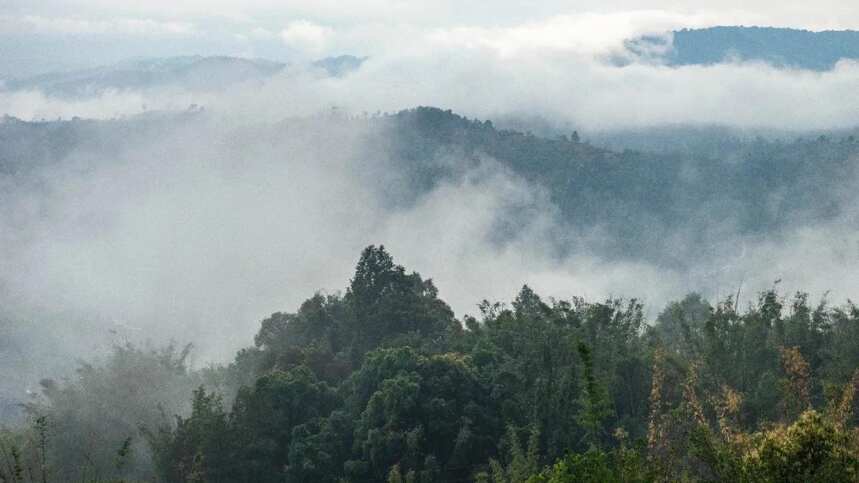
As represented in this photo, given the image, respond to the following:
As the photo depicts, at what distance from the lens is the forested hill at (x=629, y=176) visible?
152375 mm

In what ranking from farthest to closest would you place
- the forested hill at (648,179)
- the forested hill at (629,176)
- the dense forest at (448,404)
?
the forested hill at (629,176)
the forested hill at (648,179)
the dense forest at (448,404)

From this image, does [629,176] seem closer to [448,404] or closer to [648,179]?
[648,179]

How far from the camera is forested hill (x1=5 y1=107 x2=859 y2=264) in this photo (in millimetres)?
152375

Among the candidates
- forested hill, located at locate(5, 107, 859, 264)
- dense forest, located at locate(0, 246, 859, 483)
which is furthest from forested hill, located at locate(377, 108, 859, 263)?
dense forest, located at locate(0, 246, 859, 483)

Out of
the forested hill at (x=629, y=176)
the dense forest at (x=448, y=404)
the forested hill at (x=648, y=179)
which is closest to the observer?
the dense forest at (x=448, y=404)

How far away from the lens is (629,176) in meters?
175

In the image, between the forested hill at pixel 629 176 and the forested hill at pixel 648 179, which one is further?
the forested hill at pixel 629 176

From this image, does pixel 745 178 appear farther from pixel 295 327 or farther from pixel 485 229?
pixel 295 327

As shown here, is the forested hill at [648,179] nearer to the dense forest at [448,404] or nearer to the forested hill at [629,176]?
the forested hill at [629,176]

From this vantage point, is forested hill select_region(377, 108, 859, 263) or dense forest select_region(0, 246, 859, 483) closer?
dense forest select_region(0, 246, 859, 483)

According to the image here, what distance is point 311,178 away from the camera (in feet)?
604

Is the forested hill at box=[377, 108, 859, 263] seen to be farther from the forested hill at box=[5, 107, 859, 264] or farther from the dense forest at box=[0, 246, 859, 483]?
the dense forest at box=[0, 246, 859, 483]

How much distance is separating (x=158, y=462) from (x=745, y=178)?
149 metres

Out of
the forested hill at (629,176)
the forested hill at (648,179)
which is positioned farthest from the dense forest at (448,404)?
the forested hill at (629,176)
